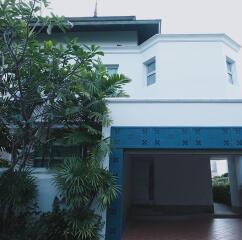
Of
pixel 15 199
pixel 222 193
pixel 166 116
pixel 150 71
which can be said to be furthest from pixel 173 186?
pixel 15 199

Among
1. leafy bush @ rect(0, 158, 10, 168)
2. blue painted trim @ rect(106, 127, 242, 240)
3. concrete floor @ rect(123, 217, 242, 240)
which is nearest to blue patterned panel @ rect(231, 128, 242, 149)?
blue painted trim @ rect(106, 127, 242, 240)

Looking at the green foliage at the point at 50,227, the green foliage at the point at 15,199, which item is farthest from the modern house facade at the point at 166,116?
the green foliage at the point at 50,227

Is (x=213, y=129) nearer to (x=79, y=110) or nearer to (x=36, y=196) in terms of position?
(x=79, y=110)

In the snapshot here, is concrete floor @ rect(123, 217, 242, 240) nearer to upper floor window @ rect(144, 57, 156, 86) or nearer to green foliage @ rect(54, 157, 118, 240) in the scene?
green foliage @ rect(54, 157, 118, 240)

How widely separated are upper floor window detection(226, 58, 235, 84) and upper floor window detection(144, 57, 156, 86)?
3247 mm

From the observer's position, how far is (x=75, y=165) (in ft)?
24.0

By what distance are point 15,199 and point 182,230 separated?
17.4 ft

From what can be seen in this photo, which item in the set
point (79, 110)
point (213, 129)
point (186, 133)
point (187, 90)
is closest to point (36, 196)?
point (79, 110)

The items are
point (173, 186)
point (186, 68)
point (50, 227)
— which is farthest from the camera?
point (173, 186)

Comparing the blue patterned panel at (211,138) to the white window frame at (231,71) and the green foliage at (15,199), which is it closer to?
the green foliage at (15,199)

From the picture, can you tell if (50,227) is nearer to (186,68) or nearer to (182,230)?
(182,230)

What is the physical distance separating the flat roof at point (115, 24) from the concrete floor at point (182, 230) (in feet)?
29.5

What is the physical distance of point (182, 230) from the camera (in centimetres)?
935

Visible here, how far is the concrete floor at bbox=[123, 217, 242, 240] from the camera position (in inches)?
328
